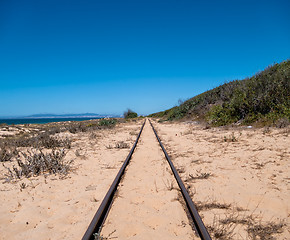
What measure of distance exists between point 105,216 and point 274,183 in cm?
317

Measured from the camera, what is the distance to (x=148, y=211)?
9.39 feet

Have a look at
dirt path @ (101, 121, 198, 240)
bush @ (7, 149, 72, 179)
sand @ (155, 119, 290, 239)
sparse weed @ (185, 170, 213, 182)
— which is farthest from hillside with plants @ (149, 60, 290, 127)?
bush @ (7, 149, 72, 179)

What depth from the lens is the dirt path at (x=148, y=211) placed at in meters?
2.37

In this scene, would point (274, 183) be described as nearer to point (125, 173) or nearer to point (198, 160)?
point (198, 160)

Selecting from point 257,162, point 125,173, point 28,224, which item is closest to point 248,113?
point 257,162

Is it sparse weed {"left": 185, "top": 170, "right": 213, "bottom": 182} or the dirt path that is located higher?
sparse weed {"left": 185, "top": 170, "right": 213, "bottom": 182}

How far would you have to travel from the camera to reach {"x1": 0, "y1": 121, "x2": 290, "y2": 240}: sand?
2.44m

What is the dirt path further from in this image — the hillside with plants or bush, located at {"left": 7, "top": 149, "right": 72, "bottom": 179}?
the hillside with plants

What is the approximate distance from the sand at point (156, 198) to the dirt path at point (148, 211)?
0.04 ft

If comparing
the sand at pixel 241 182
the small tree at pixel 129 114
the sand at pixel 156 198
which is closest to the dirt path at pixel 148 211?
the sand at pixel 156 198

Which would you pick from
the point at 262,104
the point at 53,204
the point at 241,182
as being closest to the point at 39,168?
the point at 53,204

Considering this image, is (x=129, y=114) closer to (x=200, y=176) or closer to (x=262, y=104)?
(x=262, y=104)

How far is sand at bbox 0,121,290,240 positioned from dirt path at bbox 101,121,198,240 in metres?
0.01

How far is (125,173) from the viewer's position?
459 centimetres
